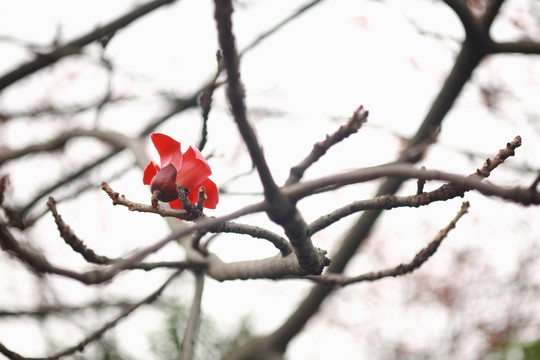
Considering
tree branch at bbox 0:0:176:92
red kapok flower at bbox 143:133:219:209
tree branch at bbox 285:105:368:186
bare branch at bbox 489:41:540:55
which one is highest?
tree branch at bbox 0:0:176:92

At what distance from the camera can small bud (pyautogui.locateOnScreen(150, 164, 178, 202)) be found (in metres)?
0.97

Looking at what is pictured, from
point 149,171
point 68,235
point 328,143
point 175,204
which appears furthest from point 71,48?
point 328,143

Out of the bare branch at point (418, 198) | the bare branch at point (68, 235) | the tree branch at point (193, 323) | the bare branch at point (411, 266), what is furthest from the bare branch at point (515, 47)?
the bare branch at point (68, 235)

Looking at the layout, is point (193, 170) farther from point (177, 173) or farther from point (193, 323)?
point (193, 323)

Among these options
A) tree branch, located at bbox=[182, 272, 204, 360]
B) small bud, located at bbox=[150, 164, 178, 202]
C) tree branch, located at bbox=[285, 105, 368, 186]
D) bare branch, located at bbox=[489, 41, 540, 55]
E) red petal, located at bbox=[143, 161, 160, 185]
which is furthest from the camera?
bare branch, located at bbox=[489, 41, 540, 55]

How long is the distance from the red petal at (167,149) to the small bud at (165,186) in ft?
0.13

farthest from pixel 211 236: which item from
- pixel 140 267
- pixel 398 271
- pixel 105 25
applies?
pixel 105 25

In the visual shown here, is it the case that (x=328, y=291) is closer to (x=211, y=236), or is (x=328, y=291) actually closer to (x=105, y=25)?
(x=211, y=236)

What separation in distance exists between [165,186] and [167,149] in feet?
0.36

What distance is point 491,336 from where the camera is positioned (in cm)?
605

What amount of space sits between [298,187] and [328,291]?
1899 mm

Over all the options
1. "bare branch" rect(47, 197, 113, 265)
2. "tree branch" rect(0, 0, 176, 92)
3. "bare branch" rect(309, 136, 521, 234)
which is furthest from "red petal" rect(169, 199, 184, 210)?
"tree branch" rect(0, 0, 176, 92)

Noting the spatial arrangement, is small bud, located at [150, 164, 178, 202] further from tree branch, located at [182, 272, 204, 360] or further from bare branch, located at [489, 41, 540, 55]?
bare branch, located at [489, 41, 540, 55]

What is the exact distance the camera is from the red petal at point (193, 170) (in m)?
0.99
